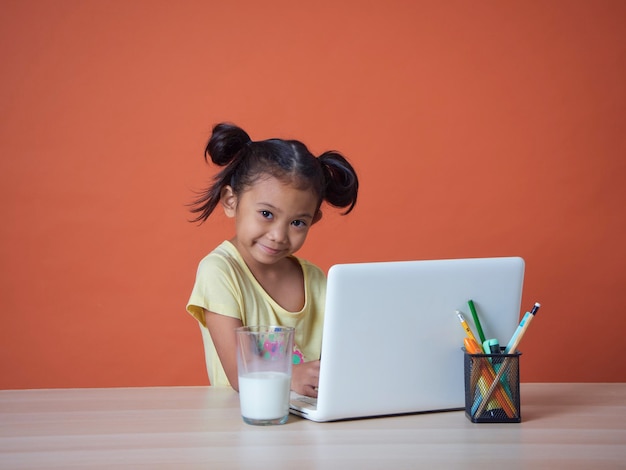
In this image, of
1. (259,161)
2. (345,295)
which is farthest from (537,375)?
(345,295)

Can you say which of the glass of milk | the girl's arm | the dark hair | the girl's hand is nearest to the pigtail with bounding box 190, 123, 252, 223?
the dark hair

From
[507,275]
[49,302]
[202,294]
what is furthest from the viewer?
[49,302]

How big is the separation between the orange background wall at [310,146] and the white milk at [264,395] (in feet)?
5.42

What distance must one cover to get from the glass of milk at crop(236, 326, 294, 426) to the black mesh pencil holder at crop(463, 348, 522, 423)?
265 mm

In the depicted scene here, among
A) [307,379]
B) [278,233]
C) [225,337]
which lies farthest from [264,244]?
[307,379]

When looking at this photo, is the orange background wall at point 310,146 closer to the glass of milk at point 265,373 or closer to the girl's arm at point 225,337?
the girl's arm at point 225,337

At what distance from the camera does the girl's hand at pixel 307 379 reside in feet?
4.20

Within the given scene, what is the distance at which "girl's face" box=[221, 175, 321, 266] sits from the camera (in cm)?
158

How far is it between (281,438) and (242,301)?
0.66 meters

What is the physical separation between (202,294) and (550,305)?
5.16 ft

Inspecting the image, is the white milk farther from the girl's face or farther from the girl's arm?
the girl's face

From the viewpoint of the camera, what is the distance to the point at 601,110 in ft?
9.15

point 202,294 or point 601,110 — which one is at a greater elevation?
point 601,110

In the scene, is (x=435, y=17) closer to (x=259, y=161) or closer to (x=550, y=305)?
(x=550, y=305)
